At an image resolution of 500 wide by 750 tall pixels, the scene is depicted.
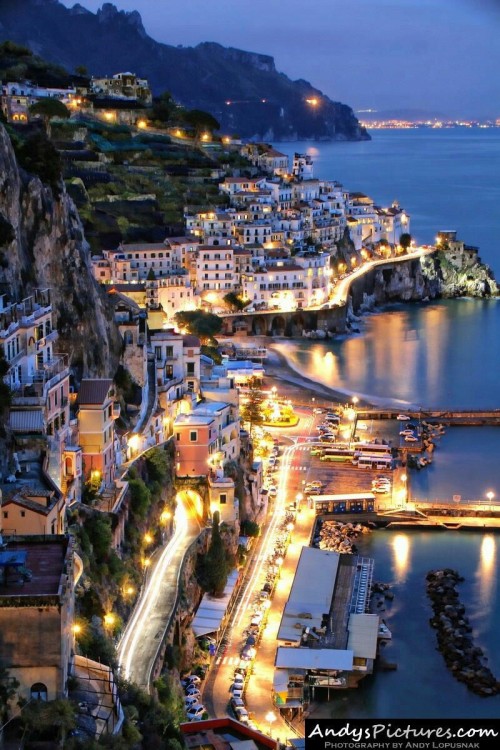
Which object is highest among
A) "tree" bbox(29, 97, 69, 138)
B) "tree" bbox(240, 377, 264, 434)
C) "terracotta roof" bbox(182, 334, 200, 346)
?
"tree" bbox(29, 97, 69, 138)

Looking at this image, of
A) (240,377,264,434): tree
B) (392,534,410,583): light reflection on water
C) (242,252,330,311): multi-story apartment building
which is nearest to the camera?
(392,534,410,583): light reflection on water

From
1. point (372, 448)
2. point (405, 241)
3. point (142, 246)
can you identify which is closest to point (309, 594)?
point (372, 448)

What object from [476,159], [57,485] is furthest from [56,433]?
[476,159]

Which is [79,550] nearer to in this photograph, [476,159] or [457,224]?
[457,224]

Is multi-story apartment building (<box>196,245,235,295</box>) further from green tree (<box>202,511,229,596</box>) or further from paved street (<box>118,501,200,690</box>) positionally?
green tree (<box>202,511,229,596</box>)

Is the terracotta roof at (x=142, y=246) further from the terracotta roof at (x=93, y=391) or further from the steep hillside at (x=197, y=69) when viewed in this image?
the steep hillside at (x=197, y=69)

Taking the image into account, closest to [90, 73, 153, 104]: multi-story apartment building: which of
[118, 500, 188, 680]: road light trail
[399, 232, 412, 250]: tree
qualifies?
[399, 232, 412, 250]: tree
